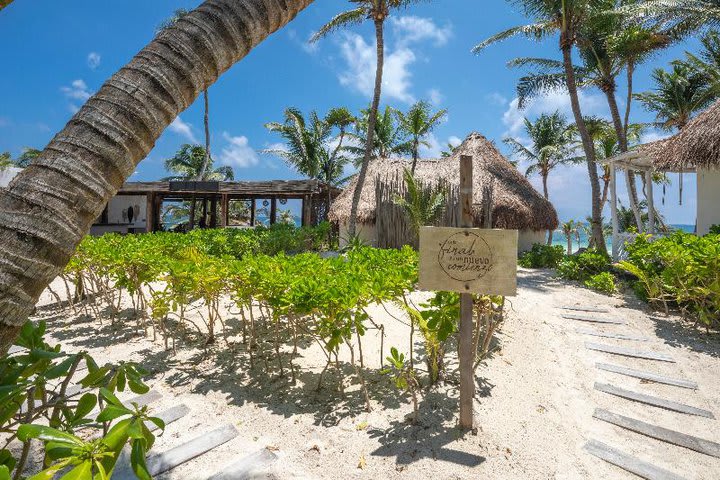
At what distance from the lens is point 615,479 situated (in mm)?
2486

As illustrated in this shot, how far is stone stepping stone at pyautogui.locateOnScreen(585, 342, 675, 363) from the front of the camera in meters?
4.51

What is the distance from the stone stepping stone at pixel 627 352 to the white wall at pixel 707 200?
22.0 feet

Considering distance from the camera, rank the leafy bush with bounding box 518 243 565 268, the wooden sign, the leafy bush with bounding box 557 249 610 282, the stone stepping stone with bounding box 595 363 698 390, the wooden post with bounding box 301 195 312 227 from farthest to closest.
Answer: the wooden post with bounding box 301 195 312 227 < the leafy bush with bounding box 518 243 565 268 < the leafy bush with bounding box 557 249 610 282 < the stone stepping stone with bounding box 595 363 698 390 < the wooden sign

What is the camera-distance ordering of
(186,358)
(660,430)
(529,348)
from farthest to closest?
(529,348) < (186,358) < (660,430)

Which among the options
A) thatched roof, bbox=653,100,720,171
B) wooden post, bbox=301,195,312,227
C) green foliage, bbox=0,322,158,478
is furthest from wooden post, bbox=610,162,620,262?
green foliage, bbox=0,322,158,478

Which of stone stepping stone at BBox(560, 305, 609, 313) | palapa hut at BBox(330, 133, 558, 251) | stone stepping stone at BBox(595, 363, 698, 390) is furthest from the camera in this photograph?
palapa hut at BBox(330, 133, 558, 251)

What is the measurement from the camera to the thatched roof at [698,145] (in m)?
7.43

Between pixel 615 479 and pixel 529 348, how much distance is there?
7.48ft

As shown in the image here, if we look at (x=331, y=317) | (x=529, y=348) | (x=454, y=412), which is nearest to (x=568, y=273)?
(x=529, y=348)

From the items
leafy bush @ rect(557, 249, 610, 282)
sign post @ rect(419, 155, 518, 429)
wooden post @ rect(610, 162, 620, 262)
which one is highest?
wooden post @ rect(610, 162, 620, 262)

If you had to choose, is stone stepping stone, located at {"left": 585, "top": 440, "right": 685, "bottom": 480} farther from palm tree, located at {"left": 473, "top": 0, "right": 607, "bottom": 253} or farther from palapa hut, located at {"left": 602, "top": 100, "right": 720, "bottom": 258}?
palm tree, located at {"left": 473, "top": 0, "right": 607, "bottom": 253}

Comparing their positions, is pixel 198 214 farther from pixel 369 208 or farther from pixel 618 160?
pixel 618 160

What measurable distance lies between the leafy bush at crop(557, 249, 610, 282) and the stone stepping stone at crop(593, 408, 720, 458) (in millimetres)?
6948

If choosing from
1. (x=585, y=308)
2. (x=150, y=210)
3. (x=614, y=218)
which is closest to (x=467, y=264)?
(x=585, y=308)
